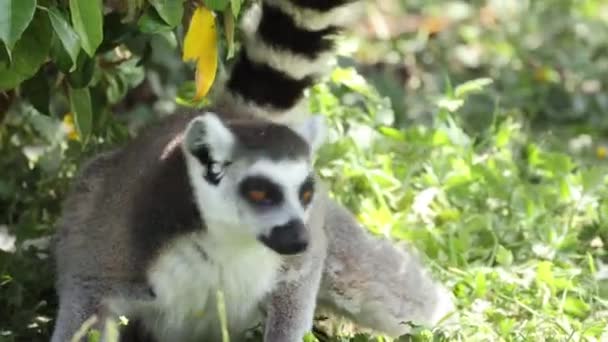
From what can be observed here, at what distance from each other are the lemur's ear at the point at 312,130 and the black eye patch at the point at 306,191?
0.29 metres

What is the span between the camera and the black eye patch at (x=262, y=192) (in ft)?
13.6

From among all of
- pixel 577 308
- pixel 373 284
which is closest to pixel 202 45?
pixel 373 284

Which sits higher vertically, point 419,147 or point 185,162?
point 185,162

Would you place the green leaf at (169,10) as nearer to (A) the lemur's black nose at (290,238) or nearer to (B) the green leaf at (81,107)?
(A) the lemur's black nose at (290,238)

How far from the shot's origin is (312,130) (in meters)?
4.61

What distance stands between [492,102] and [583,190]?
83.5 inches

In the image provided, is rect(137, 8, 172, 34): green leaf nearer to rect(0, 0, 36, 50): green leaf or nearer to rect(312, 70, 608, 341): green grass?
rect(0, 0, 36, 50): green leaf

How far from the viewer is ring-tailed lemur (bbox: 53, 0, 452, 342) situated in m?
4.21

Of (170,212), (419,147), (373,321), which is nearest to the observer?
(170,212)

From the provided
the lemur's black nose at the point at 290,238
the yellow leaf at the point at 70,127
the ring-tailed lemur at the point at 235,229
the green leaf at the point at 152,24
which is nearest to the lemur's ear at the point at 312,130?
the ring-tailed lemur at the point at 235,229

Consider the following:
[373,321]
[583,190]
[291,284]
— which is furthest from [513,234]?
[291,284]

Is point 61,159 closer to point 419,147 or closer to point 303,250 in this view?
point 419,147

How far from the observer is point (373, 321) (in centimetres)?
499

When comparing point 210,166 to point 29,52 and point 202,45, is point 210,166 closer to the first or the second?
point 202,45
